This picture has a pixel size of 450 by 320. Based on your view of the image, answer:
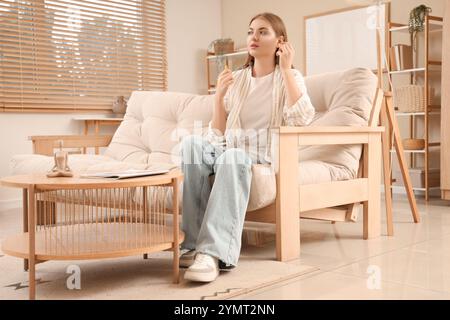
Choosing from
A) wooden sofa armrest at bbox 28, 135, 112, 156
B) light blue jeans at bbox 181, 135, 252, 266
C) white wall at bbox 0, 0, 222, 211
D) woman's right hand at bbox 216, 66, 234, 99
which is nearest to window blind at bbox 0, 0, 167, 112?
white wall at bbox 0, 0, 222, 211

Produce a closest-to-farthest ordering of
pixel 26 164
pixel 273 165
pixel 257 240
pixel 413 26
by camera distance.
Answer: pixel 273 165 < pixel 257 240 < pixel 26 164 < pixel 413 26

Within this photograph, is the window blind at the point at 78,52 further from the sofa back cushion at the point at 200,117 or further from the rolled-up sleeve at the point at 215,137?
the rolled-up sleeve at the point at 215,137

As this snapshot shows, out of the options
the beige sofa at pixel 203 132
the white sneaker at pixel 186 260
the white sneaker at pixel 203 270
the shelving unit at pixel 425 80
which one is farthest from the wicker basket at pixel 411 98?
the white sneaker at pixel 203 270

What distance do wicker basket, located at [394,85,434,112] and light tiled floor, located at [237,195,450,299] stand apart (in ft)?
3.66

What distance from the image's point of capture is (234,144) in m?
2.50

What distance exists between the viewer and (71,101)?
15.5 feet

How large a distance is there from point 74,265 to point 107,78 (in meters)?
2.95

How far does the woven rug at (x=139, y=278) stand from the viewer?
1845 mm

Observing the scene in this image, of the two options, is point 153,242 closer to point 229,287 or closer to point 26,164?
point 229,287

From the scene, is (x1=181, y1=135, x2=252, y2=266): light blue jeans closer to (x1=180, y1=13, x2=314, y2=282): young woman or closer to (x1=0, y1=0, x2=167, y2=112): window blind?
(x1=180, y1=13, x2=314, y2=282): young woman

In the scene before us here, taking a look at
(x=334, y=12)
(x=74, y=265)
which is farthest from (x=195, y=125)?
(x=334, y=12)

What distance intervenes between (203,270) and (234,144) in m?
0.74

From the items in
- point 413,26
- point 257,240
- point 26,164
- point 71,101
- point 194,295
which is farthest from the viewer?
point 71,101

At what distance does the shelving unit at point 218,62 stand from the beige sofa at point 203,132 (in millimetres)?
2011
